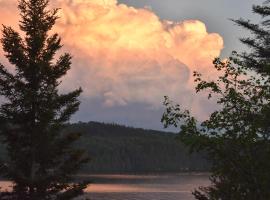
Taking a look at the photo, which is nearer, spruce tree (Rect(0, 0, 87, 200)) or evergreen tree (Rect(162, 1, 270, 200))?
evergreen tree (Rect(162, 1, 270, 200))

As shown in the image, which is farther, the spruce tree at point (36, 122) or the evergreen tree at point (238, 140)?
the spruce tree at point (36, 122)

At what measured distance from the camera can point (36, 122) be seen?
34.0 meters

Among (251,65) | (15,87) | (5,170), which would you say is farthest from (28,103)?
(251,65)

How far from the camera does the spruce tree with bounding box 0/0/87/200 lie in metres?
33.3

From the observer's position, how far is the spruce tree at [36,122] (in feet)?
109

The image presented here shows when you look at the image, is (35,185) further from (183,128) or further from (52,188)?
(183,128)

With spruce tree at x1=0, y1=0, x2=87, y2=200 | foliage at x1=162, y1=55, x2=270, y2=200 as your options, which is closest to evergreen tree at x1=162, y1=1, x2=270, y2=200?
foliage at x1=162, y1=55, x2=270, y2=200

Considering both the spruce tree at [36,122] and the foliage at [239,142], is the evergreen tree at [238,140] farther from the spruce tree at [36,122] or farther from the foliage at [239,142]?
the spruce tree at [36,122]

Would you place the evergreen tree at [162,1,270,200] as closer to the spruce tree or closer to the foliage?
the foliage

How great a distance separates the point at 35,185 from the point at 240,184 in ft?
61.1

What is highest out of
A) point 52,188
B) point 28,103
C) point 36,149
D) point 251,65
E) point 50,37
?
point 50,37

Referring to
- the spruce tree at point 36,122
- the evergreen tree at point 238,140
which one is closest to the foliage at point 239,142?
the evergreen tree at point 238,140

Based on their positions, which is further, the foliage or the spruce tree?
the spruce tree

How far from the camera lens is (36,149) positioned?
33.5 m
